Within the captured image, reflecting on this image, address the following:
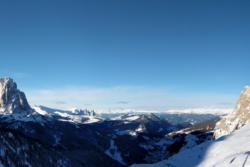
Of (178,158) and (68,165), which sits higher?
(178,158)

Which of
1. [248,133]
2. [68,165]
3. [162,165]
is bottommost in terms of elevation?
[68,165]

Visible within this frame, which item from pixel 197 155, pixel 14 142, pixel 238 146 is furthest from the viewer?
pixel 14 142

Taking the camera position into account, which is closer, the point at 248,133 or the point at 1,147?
the point at 248,133

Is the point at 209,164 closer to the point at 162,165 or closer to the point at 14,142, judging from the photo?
the point at 162,165

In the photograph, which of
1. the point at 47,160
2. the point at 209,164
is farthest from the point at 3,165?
the point at 209,164

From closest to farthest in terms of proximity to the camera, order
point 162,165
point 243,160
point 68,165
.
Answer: point 243,160, point 162,165, point 68,165

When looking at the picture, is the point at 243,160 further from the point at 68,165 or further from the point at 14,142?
the point at 68,165
